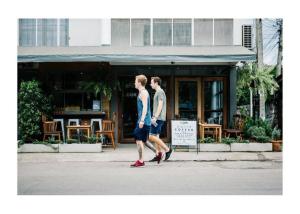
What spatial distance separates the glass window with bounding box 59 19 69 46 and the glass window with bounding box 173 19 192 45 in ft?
11.6

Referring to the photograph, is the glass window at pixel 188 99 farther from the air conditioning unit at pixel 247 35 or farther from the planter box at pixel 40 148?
the air conditioning unit at pixel 247 35

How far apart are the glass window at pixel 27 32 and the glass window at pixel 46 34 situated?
0.17 meters

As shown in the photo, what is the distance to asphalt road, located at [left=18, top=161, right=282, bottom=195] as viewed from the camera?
658cm

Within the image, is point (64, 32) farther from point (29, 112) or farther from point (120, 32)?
point (29, 112)

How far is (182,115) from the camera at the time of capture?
14289 millimetres

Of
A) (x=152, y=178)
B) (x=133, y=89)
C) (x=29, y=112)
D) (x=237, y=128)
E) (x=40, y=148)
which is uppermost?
(x=133, y=89)

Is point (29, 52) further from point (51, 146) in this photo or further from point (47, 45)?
point (51, 146)

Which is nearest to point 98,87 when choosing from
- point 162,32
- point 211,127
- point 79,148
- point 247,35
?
point 79,148

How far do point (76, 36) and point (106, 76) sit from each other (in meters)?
1.90

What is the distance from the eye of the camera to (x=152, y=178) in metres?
7.54

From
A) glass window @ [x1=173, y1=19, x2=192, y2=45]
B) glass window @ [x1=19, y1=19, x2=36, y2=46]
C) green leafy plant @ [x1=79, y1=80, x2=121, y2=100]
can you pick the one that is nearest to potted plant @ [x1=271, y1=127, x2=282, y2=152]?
glass window @ [x1=173, y1=19, x2=192, y2=45]

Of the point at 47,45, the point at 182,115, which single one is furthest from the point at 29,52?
the point at 182,115

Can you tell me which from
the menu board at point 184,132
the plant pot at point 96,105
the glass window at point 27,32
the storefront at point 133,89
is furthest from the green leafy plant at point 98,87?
the menu board at point 184,132

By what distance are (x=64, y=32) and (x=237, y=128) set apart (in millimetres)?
6440
